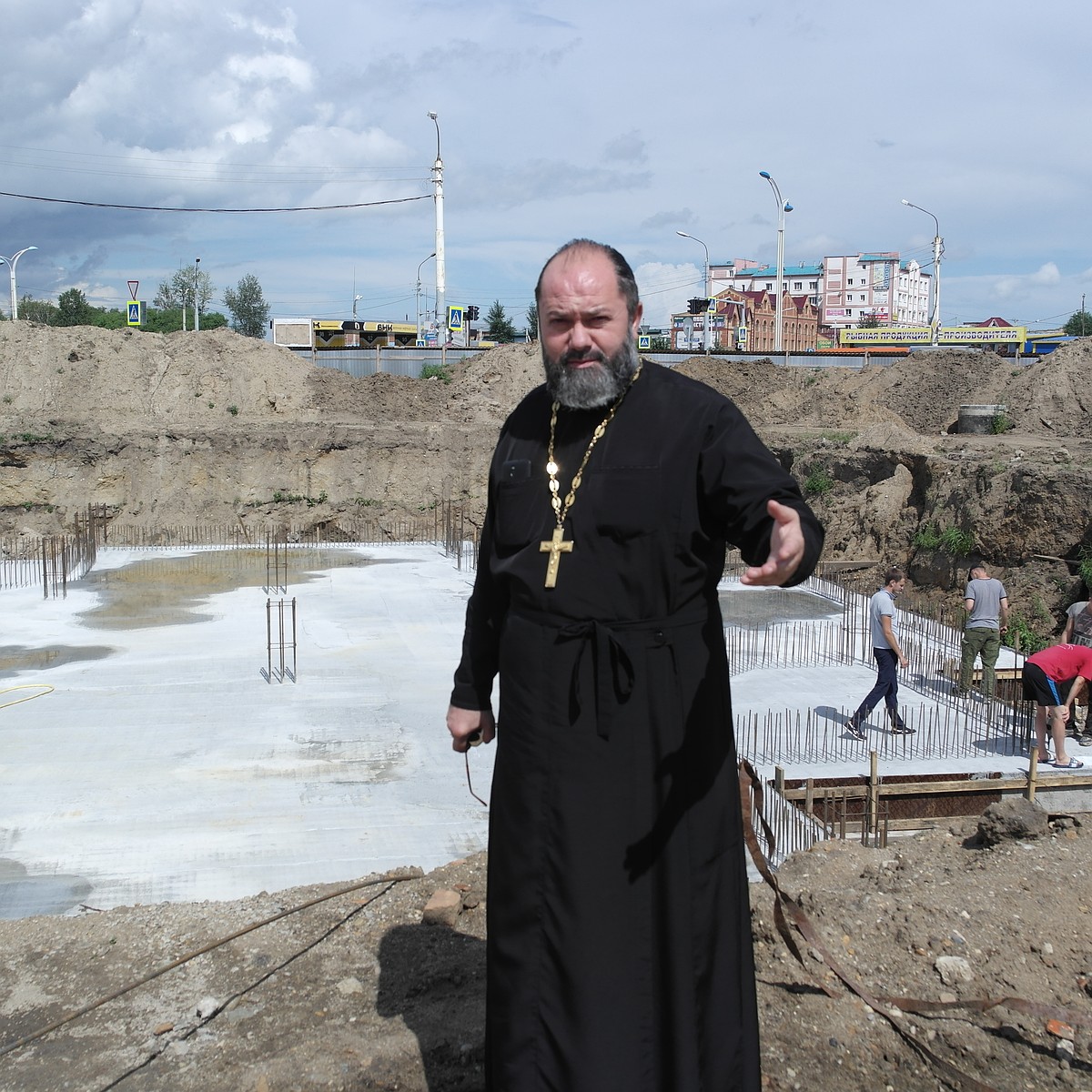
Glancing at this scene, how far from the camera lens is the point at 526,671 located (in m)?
2.61

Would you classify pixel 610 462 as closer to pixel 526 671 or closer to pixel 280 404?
pixel 526 671

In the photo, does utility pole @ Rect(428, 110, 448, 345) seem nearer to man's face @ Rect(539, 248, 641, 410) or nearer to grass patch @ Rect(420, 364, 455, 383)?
grass patch @ Rect(420, 364, 455, 383)

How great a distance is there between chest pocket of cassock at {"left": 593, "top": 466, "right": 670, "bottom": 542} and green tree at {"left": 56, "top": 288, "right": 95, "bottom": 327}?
71.2 m

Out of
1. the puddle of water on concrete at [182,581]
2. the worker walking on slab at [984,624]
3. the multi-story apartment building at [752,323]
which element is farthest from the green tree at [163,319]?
the worker walking on slab at [984,624]

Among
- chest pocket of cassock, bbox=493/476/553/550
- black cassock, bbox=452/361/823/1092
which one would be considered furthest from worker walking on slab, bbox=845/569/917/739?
chest pocket of cassock, bbox=493/476/553/550

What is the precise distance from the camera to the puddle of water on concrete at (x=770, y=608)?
1378 centimetres

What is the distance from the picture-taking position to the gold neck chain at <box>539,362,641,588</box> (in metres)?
2.54

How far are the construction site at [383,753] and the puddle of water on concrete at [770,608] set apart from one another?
0.07m

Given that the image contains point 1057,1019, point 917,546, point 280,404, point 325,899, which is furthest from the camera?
point 280,404

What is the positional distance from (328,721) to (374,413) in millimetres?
23120

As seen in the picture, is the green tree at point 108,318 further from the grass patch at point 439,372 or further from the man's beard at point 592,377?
the man's beard at point 592,377

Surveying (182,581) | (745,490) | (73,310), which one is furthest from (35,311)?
(745,490)

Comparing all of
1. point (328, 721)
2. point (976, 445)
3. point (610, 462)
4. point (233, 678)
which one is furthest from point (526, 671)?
point (976, 445)

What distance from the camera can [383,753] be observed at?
8.61 metres
